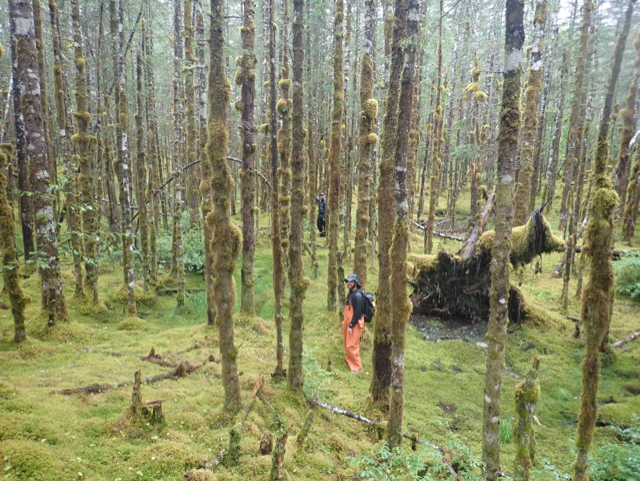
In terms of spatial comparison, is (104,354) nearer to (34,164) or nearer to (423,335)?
(34,164)

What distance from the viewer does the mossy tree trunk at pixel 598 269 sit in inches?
173

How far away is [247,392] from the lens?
6.45m

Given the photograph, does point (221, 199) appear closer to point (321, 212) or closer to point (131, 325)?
point (131, 325)

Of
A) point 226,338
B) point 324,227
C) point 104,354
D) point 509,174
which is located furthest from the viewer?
point 324,227

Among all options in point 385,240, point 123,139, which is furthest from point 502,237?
point 123,139

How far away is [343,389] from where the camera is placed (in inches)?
316

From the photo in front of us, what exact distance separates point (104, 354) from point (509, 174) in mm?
8603

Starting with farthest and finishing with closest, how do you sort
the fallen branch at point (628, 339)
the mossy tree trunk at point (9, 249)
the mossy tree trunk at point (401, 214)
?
the fallen branch at point (628, 339) < the mossy tree trunk at point (9, 249) < the mossy tree trunk at point (401, 214)

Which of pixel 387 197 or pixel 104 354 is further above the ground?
pixel 387 197

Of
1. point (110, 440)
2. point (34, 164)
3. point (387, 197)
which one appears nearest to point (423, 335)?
Answer: point (387, 197)

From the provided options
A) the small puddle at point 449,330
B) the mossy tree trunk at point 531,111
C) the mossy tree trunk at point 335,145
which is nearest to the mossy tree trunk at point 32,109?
the mossy tree trunk at point 335,145

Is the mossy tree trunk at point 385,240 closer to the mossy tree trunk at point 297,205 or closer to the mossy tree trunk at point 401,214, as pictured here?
the mossy tree trunk at point 401,214

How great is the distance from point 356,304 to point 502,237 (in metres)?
4.40

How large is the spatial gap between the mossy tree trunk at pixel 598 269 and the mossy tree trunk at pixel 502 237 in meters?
0.92
